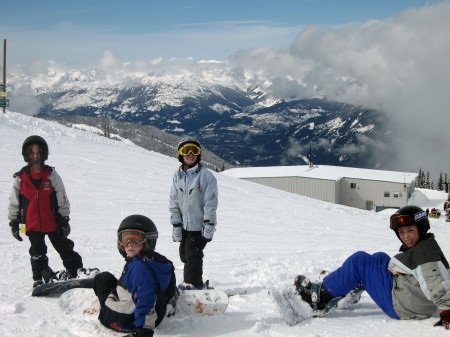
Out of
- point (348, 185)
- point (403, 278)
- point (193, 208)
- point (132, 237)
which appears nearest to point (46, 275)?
point (193, 208)

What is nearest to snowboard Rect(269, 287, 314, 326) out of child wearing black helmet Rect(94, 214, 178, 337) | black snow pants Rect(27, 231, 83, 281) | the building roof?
child wearing black helmet Rect(94, 214, 178, 337)

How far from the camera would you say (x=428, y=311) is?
3.98 m

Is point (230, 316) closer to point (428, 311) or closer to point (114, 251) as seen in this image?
point (428, 311)

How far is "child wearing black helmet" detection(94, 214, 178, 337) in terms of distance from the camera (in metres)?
3.56

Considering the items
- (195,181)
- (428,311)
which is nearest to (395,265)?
(428,311)

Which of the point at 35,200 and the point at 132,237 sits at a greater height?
the point at 35,200

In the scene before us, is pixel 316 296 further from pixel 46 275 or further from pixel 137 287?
pixel 46 275

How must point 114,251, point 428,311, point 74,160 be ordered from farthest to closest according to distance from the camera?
1. point 74,160
2. point 114,251
3. point 428,311

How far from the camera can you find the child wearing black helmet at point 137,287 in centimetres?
356

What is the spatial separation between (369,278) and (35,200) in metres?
4.06

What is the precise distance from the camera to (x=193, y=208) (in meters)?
5.29

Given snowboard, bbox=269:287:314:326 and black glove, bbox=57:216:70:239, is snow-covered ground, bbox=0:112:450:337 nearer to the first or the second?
snowboard, bbox=269:287:314:326

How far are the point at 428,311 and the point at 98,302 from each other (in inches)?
126

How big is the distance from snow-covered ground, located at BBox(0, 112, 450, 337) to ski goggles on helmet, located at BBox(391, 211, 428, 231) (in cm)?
96
